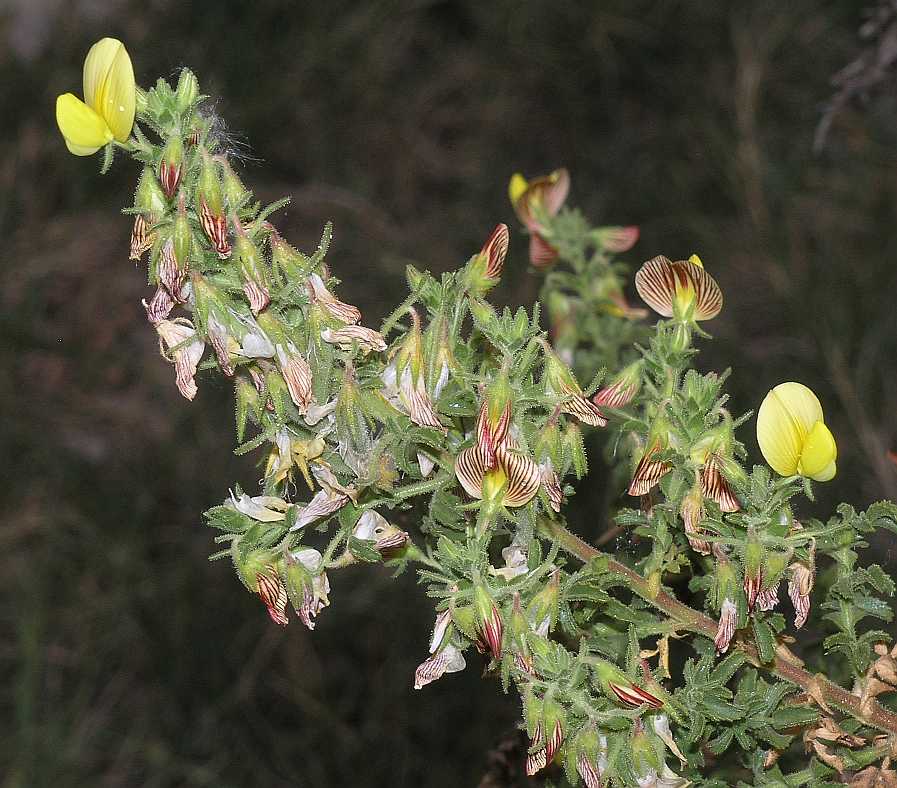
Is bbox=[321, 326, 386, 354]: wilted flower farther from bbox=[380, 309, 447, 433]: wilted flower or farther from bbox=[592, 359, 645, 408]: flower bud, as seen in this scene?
bbox=[592, 359, 645, 408]: flower bud

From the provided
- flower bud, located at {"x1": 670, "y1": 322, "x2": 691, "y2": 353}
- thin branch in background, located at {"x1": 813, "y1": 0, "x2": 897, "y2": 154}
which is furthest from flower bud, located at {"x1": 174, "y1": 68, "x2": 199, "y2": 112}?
thin branch in background, located at {"x1": 813, "y1": 0, "x2": 897, "y2": 154}

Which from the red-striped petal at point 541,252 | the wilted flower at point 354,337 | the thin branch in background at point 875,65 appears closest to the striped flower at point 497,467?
the wilted flower at point 354,337

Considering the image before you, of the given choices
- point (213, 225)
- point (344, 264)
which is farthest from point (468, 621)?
point (344, 264)

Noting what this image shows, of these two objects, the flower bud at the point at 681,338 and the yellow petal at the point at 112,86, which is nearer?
the yellow petal at the point at 112,86

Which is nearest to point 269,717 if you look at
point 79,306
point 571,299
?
point 79,306

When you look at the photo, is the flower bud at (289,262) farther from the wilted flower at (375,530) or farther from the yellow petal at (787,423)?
the yellow petal at (787,423)

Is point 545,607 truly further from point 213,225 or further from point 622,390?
point 213,225
